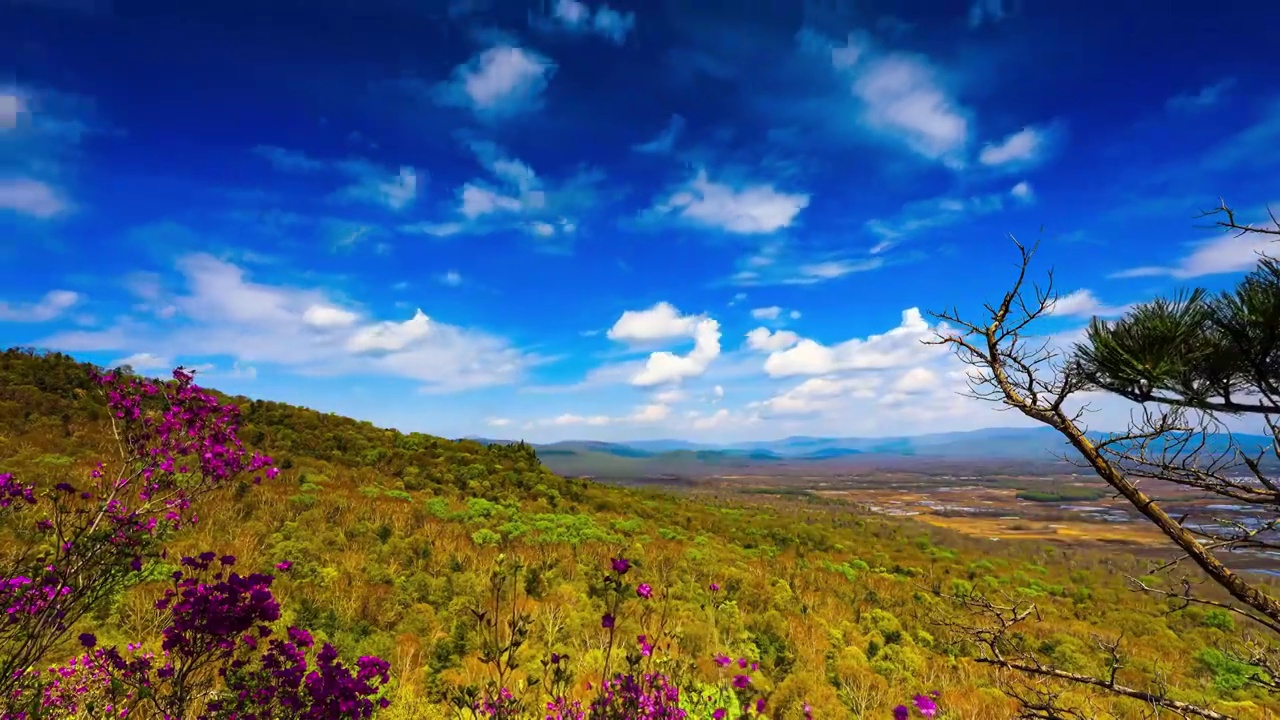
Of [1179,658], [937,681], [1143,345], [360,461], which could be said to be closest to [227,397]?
[360,461]

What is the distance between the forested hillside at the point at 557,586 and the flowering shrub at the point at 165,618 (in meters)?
0.80

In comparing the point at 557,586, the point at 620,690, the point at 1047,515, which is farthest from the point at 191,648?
the point at 1047,515

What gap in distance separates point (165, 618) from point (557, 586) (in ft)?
16.3

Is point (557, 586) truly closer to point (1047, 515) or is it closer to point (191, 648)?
point (191, 648)

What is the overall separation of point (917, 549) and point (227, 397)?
101ft

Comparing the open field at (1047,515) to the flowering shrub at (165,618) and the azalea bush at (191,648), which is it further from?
the flowering shrub at (165,618)

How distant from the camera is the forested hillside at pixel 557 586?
Answer: 20.0ft

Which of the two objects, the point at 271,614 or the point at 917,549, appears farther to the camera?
the point at 917,549

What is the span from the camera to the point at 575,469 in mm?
141875

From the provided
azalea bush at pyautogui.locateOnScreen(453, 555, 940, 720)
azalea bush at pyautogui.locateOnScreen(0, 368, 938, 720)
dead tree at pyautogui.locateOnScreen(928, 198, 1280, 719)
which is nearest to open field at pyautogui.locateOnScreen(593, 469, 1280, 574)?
dead tree at pyautogui.locateOnScreen(928, 198, 1280, 719)

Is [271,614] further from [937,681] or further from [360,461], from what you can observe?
[360,461]

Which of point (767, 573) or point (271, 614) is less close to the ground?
point (271, 614)

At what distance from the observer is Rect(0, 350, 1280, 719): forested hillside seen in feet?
20.0

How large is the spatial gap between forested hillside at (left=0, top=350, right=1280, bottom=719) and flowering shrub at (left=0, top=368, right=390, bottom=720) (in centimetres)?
80
